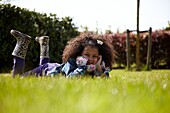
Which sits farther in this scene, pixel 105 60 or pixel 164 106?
pixel 105 60

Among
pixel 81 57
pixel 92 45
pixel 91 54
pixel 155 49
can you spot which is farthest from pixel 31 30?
pixel 155 49

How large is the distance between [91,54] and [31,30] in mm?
8716

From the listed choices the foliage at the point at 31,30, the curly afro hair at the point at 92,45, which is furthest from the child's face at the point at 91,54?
the foliage at the point at 31,30

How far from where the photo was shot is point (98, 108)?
1.45m

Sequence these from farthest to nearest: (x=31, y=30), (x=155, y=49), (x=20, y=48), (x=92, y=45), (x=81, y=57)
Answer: (x=155, y=49) → (x=31, y=30) → (x=20, y=48) → (x=92, y=45) → (x=81, y=57)

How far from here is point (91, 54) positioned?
5207 mm

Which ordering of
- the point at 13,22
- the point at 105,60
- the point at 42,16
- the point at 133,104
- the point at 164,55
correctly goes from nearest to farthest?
1. the point at 133,104
2. the point at 105,60
3. the point at 13,22
4. the point at 42,16
5. the point at 164,55

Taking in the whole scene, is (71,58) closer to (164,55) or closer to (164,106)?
(164,106)

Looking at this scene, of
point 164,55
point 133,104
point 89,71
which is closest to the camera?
point 133,104

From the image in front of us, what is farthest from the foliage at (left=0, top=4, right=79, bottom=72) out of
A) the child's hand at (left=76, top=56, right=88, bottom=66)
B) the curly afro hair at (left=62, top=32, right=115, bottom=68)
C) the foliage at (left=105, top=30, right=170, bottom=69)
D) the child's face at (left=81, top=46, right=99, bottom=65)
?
the child's hand at (left=76, top=56, right=88, bottom=66)

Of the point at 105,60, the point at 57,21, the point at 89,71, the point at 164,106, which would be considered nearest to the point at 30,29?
the point at 57,21

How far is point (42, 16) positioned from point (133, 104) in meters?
13.3

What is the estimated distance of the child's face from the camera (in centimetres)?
507

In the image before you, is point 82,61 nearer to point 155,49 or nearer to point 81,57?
point 81,57
